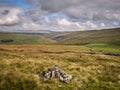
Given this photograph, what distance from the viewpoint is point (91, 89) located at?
51.3 feet

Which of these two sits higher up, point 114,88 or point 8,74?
point 8,74

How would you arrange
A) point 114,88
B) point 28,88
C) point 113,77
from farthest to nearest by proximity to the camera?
point 113,77 → point 114,88 → point 28,88

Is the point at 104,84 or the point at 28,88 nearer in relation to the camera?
the point at 28,88

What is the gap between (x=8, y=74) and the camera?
16.8 metres

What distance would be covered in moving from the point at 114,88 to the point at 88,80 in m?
2.81

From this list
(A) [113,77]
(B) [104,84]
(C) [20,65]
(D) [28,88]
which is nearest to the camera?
(D) [28,88]

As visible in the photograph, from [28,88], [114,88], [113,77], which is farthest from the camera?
[113,77]

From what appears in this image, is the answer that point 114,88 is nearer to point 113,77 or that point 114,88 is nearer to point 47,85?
point 113,77

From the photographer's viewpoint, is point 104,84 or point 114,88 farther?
point 104,84

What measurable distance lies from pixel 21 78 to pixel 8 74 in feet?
4.48

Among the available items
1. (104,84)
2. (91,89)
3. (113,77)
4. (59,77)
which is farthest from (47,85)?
(113,77)

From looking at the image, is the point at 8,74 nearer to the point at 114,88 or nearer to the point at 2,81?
the point at 2,81

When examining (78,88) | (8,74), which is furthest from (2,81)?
(78,88)

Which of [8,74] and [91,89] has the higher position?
[8,74]
